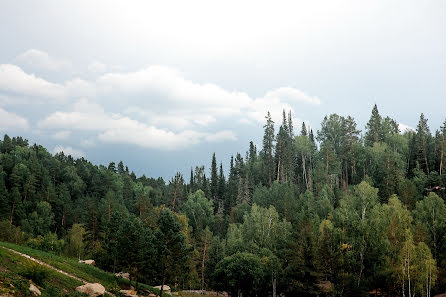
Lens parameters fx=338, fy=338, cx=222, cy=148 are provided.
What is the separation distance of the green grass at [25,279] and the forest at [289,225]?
1189cm

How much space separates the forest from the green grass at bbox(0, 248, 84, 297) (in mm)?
11889

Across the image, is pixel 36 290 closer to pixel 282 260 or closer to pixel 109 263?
pixel 109 263

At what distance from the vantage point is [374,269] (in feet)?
205

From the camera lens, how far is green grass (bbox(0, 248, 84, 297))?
24.9 m

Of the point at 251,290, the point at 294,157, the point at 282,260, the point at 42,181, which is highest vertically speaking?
the point at 294,157

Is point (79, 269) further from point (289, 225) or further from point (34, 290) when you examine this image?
point (289, 225)

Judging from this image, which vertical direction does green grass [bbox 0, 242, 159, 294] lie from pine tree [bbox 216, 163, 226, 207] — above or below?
below

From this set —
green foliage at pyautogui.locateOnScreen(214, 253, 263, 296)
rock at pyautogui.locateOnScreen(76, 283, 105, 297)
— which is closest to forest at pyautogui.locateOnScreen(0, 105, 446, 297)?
green foliage at pyautogui.locateOnScreen(214, 253, 263, 296)

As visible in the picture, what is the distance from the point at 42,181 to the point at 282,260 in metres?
107

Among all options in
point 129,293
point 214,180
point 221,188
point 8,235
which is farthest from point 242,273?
point 214,180

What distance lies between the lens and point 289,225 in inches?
3226

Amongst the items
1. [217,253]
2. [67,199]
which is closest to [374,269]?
[217,253]

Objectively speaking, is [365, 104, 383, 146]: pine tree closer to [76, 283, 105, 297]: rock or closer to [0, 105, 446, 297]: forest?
[0, 105, 446, 297]: forest

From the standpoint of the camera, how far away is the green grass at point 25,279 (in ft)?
81.8
